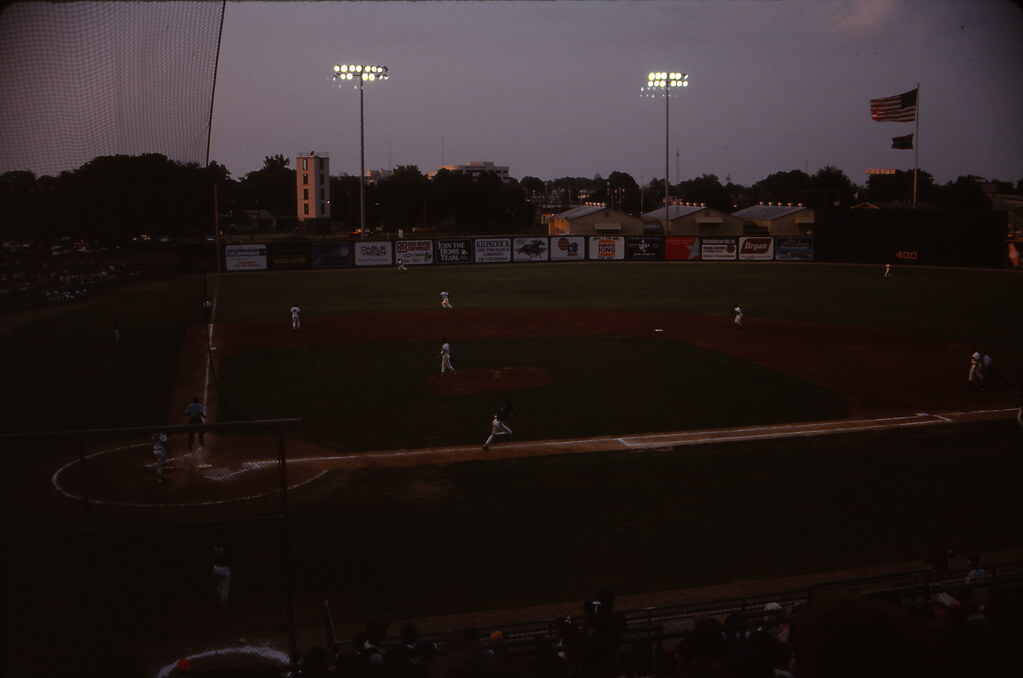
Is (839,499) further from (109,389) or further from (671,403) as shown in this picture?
(109,389)

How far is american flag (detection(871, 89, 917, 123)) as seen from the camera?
49469 millimetres

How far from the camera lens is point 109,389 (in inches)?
404

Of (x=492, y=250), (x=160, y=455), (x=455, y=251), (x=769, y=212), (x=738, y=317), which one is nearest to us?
(x=160, y=455)

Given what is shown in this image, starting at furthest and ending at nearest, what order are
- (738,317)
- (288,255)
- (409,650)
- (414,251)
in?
(414,251), (288,255), (738,317), (409,650)

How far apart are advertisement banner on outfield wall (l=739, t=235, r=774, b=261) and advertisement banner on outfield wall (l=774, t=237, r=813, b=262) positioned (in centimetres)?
47

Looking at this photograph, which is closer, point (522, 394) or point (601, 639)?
point (601, 639)

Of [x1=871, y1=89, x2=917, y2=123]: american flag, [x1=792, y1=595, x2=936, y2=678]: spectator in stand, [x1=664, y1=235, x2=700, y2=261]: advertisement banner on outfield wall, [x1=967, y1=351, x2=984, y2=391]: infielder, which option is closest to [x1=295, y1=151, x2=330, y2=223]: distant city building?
[x1=664, y1=235, x2=700, y2=261]: advertisement banner on outfield wall

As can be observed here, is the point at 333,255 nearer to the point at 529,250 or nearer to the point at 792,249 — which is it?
the point at 529,250

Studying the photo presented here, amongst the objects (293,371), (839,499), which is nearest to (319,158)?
(293,371)

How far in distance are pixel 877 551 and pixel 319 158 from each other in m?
111

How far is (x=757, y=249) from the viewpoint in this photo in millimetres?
62156

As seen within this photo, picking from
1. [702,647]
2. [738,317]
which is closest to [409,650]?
[702,647]

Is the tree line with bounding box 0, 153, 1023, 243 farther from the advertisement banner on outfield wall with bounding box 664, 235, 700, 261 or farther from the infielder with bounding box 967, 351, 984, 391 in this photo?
the advertisement banner on outfield wall with bounding box 664, 235, 700, 261

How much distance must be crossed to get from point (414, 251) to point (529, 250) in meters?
9.31
